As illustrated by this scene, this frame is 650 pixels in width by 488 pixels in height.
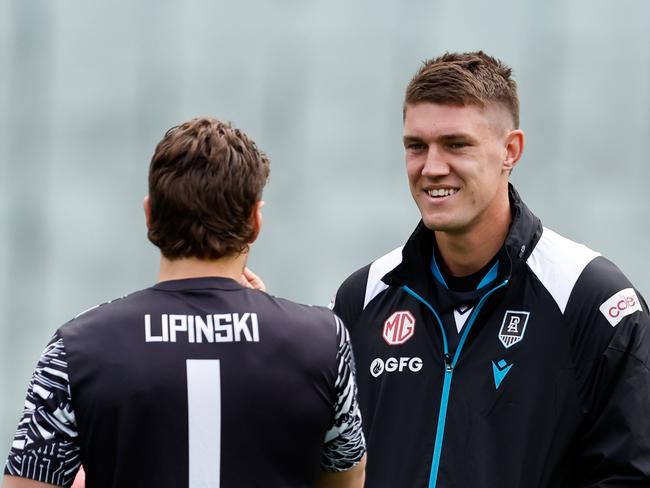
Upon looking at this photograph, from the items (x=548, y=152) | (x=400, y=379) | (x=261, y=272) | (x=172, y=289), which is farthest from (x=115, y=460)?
(x=548, y=152)

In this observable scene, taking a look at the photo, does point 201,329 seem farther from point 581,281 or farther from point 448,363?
point 581,281

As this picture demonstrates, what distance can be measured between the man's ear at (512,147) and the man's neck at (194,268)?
119 cm

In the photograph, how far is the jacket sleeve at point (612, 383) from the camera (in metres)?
3.04

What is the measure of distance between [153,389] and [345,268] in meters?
6.78

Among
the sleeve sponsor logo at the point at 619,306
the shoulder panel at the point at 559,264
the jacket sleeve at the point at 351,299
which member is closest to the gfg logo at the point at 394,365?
the jacket sleeve at the point at 351,299

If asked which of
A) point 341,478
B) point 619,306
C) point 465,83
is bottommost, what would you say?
point 341,478

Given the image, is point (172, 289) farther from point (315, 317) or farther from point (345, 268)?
point (345, 268)

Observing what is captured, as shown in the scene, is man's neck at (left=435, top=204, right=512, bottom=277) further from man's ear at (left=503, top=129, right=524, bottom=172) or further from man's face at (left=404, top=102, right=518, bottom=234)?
man's ear at (left=503, top=129, right=524, bottom=172)

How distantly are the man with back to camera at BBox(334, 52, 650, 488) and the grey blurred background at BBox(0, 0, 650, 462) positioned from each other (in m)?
5.45

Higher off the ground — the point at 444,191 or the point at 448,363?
the point at 444,191

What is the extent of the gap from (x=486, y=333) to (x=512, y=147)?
0.53m

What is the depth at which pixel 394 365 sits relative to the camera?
3.39 meters

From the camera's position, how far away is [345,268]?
910 centimetres

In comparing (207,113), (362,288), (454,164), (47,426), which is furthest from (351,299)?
(207,113)
